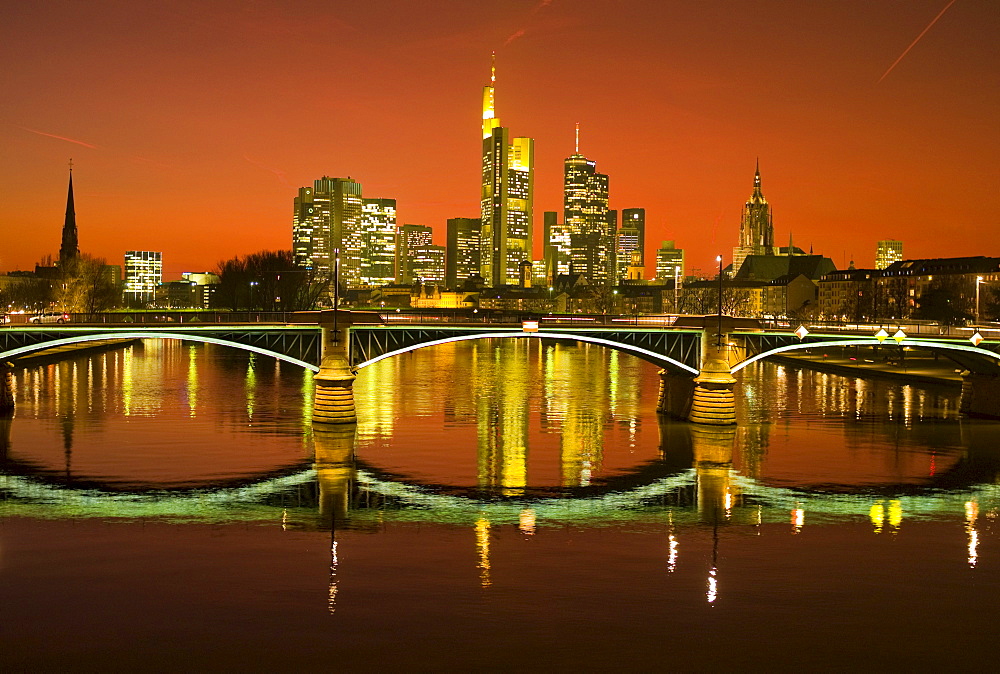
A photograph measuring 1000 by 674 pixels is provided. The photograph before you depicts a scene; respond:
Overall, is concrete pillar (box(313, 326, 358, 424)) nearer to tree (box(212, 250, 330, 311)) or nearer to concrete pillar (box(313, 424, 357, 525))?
concrete pillar (box(313, 424, 357, 525))

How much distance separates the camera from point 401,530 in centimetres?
3966

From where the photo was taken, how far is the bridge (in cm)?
6625

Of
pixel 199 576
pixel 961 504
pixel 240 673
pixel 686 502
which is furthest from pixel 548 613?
pixel 961 504

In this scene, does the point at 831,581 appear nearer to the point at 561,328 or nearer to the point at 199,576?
the point at 199,576

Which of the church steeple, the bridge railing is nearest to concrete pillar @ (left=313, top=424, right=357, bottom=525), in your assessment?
the bridge railing

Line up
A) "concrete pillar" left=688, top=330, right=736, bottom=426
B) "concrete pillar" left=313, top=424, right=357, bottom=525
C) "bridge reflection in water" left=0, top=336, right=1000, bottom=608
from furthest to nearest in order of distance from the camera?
1. "concrete pillar" left=688, top=330, right=736, bottom=426
2. "concrete pillar" left=313, top=424, right=357, bottom=525
3. "bridge reflection in water" left=0, top=336, right=1000, bottom=608

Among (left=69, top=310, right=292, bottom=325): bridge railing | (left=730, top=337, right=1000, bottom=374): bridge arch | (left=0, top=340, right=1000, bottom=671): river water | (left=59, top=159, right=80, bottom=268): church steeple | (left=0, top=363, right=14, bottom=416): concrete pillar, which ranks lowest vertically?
(left=0, top=340, right=1000, bottom=671): river water

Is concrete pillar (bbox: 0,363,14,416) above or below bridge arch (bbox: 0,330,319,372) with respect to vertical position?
below

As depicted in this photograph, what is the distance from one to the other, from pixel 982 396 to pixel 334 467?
50156 mm

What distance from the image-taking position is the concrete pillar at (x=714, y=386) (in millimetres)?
69312

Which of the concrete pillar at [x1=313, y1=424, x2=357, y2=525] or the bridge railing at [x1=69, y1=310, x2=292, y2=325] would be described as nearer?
the concrete pillar at [x1=313, y1=424, x2=357, y2=525]

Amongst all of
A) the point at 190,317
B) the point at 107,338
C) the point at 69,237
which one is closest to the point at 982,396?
the point at 107,338

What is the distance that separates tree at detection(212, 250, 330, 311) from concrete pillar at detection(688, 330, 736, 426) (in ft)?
325

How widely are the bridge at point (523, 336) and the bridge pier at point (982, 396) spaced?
0.07 meters
